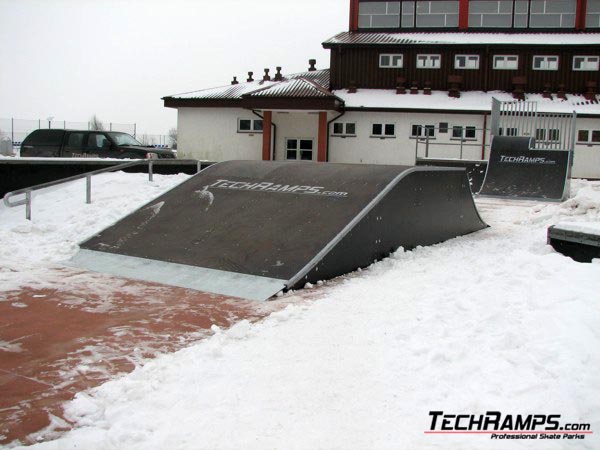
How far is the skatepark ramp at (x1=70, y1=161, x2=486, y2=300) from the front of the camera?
21.1 feet

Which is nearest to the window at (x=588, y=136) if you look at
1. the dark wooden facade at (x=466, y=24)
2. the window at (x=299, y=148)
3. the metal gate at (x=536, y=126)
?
the metal gate at (x=536, y=126)

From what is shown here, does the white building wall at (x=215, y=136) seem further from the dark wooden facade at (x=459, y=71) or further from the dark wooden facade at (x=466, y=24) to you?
the dark wooden facade at (x=466, y=24)

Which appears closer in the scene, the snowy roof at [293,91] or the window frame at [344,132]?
the snowy roof at [293,91]

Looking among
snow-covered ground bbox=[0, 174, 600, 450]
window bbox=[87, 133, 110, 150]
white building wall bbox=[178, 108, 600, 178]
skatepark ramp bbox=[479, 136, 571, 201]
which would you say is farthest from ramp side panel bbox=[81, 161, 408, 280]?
white building wall bbox=[178, 108, 600, 178]

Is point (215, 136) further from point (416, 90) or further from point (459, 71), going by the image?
point (459, 71)

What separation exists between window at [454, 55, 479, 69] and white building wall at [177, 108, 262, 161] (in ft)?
34.0

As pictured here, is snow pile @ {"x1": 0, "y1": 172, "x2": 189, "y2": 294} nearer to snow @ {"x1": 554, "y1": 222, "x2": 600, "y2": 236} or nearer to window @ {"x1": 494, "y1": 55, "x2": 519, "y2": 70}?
snow @ {"x1": 554, "y1": 222, "x2": 600, "y2": 236}

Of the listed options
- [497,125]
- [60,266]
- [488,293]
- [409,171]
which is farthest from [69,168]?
[497,125]

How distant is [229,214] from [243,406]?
477 cm

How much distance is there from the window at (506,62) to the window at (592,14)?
487 centimetres

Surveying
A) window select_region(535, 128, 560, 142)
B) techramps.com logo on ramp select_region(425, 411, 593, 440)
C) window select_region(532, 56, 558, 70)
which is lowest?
techramps.com logo on ramp select_region(425, 411, 593, 440)

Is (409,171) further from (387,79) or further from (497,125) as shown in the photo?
(387,79)

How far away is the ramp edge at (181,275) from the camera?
19.5ft

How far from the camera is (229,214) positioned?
7.91 metres
